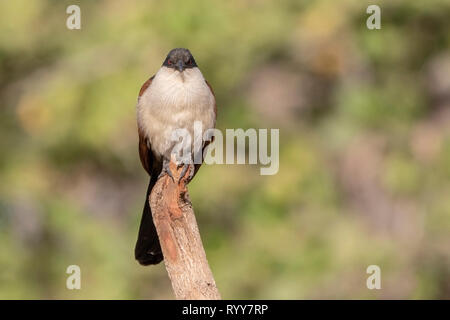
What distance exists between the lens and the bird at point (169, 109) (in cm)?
442

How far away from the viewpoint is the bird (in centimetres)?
442

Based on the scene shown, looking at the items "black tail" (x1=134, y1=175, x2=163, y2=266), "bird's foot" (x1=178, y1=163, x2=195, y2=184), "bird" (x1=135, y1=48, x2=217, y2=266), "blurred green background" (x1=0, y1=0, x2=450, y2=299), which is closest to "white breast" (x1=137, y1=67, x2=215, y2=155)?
"bird" (x1=135, y1=48, x2=217, y2=266)

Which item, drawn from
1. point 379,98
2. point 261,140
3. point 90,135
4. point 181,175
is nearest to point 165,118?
point 181,175

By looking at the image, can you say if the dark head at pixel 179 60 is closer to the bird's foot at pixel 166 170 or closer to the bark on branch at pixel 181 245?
the bird's foot at pixel 166 170

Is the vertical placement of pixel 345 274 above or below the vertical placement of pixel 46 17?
below

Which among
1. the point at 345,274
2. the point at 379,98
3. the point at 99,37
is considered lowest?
the point at 345,274

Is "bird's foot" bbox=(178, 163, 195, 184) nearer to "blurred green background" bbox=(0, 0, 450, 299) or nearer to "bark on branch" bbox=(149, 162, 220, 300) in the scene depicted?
"bark on branch" bbox=(149, 162, 220, 300)

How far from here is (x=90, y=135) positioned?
19.5ft

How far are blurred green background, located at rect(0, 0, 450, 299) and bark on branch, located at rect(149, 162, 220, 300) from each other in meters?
2.21

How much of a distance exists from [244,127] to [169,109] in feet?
7.59

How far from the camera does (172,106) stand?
441cm

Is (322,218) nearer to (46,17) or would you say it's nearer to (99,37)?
(99,37)

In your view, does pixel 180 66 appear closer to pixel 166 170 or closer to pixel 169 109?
pixel 169 109
